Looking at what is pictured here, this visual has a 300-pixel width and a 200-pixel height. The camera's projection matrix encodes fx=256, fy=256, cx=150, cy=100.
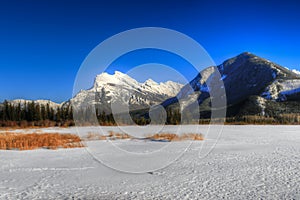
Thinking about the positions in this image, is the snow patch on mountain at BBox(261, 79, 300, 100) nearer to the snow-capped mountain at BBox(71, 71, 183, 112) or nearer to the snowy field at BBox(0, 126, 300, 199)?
the snow-capped mountain at BBox(71, 71, 183, 112)

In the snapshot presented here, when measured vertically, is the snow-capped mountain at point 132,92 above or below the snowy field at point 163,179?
above

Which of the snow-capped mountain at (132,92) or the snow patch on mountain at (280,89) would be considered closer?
the snow-capped mountain at (132,92)

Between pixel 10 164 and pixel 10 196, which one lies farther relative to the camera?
pixel 10 164

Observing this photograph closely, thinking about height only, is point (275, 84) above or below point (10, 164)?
above

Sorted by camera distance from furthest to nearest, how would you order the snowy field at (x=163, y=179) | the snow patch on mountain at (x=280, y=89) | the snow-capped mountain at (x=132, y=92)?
1. the snow patch on mountain at (x=280, y=89)
2. the snow-capped mountain at (x=132, y=92)
3. the snowy field at (x=163, y=179)

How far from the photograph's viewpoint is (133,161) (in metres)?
9.84

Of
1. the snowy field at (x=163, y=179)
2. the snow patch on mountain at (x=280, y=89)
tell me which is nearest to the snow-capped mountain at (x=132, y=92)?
the snowy field at (x=163, y=179)

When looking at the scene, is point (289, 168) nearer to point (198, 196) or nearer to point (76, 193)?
point (198, 196)

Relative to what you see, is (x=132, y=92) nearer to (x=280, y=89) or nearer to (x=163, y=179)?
(x=163, y=179)

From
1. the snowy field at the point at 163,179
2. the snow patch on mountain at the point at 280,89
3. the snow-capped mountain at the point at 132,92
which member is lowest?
the snowy field at the point at 163,179

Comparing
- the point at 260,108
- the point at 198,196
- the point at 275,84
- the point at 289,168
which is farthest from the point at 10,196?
the point at 275,84

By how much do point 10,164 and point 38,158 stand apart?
56.8 inches

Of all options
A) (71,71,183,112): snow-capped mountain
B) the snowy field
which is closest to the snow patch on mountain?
(71,71,183,112): snow-capped mountain

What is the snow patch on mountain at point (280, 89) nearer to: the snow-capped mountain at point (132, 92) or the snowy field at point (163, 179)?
the snow-capped mountain at point (132, 92)
